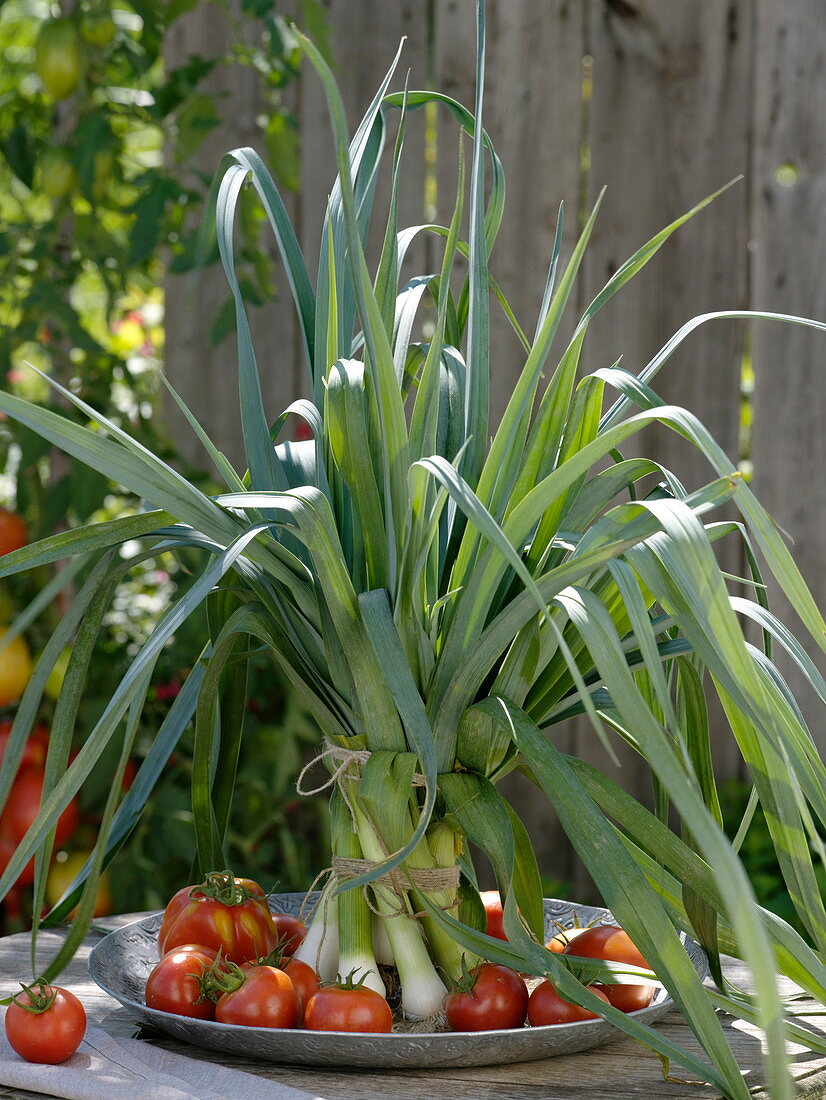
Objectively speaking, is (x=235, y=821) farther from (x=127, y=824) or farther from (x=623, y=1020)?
(x=623, y=1020)

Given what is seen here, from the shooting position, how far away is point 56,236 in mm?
1690

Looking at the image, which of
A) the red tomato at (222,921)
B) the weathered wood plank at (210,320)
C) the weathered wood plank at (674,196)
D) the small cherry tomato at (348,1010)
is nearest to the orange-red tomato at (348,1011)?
the small cherry tomato at (348,1010)

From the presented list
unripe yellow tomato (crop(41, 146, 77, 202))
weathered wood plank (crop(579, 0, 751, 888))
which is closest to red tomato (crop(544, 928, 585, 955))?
weathered wood plank (crop(579, 0, 751, 888))

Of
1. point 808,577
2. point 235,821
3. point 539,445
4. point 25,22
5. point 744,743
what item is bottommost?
point 235,821

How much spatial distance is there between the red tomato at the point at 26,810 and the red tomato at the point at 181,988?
77 cm

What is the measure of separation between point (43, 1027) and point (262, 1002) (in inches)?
4.7

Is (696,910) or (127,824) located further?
(127,824)

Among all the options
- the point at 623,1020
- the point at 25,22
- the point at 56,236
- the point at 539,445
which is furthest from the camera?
the point at 25,22

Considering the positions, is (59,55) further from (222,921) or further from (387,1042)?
(387,1042)

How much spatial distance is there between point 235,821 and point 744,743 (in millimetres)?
1141

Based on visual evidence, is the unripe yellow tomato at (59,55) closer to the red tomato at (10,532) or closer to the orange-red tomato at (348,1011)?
the red tomato at (10,532)

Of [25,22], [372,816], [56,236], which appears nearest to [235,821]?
[56,236]

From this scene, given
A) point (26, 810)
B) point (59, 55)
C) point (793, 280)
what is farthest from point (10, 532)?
point (793, 280)

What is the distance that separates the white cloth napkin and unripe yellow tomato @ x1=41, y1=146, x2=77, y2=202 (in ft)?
3.78
